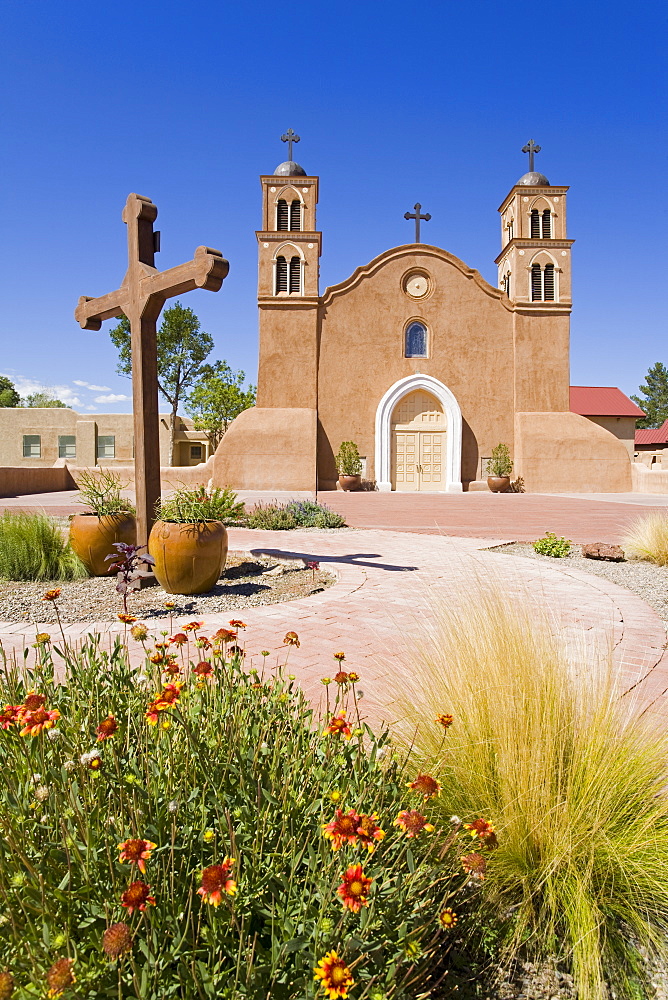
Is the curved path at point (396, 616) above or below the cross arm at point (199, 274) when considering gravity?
below

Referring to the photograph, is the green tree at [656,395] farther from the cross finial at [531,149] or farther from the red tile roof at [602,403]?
the cross finial at [531,149]

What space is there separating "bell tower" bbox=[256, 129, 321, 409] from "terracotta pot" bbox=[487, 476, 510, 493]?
23.7ft

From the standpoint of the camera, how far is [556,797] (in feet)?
5.34

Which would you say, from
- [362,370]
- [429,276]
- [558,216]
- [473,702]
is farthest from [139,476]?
[558,216]

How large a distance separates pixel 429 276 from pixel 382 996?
79.0 ft

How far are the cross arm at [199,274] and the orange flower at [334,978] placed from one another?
4637mm

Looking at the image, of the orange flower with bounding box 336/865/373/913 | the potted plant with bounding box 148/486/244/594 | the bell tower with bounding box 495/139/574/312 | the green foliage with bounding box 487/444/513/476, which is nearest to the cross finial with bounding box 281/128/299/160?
the bell tower with bounding box 495/139/574/312

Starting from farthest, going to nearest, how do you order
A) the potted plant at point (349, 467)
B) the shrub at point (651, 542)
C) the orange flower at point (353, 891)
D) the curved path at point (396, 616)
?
1. the potted plant at point (349, 467)
2. the shrub at point (651, 542)
3. the curved path at point (396, 616)
4. the orange flower at point (353, 891)

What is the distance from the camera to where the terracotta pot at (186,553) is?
16.7 ft

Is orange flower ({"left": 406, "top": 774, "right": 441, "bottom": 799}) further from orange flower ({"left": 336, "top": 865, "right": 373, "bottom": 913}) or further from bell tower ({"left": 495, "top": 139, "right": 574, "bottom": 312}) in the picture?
bell tower ({"left": 495, "top": 139, "right": 574, "bottom": 312})

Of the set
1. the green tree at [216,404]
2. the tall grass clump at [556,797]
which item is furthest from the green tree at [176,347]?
the tall grass clump at [556,797]

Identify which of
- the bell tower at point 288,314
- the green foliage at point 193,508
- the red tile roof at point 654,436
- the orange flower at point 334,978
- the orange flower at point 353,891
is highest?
the bell tower at point 288,314

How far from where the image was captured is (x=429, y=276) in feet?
74.7

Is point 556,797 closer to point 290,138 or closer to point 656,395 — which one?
point 290,138
